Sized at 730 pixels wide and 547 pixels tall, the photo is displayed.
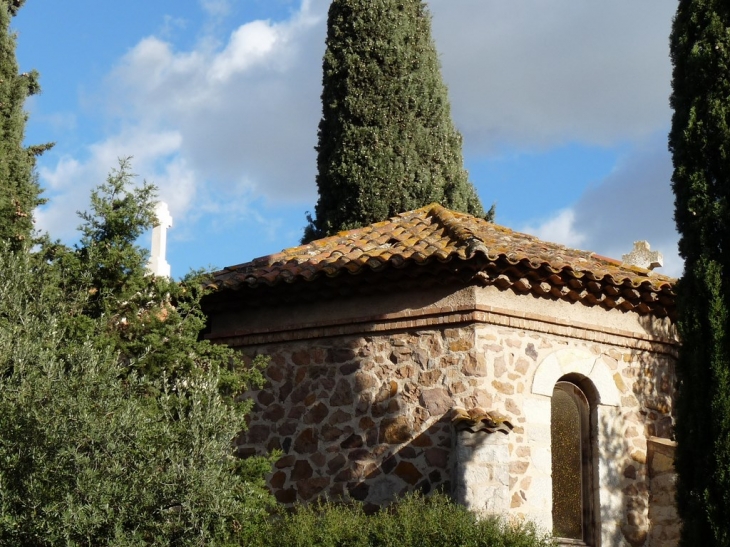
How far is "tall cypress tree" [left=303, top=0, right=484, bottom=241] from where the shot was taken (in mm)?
17406

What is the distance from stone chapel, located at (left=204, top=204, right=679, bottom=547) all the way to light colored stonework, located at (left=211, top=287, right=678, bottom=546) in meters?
0.02

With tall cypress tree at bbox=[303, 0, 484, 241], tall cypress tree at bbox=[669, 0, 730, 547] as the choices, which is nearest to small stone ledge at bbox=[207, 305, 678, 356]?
tall cypress tree at bbox=[669, 0, 730, 547]

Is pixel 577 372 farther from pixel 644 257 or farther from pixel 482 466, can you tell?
pixel 644 257

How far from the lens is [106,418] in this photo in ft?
27.3

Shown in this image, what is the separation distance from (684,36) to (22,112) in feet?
25.6

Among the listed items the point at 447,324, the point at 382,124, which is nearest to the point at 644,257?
the point at 382,124

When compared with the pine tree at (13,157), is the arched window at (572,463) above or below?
below

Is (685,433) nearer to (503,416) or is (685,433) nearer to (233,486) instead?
(503,416)

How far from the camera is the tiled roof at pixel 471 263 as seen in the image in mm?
10969

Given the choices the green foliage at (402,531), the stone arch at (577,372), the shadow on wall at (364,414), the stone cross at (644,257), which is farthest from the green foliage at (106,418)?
the stone cross at (644,257)

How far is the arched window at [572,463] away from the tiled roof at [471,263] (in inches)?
46.3

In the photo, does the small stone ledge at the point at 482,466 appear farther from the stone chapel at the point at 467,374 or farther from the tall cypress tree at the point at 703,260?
the tall cypress tree at the point at 703,260

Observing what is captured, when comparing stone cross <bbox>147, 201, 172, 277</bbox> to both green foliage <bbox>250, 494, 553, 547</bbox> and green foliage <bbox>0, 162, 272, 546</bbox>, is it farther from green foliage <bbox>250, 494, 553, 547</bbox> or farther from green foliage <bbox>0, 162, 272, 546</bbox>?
green foliage <bbox>250, 494, 553, 547</bbox>

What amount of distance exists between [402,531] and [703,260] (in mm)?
3950
